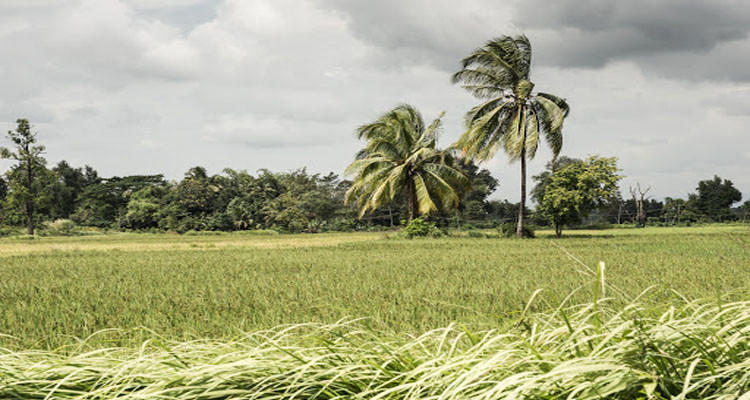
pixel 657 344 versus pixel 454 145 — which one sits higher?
pixel 454 145

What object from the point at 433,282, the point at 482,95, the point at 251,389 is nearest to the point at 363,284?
the point at 433,282

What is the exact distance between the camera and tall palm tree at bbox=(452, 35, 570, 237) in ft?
62.2

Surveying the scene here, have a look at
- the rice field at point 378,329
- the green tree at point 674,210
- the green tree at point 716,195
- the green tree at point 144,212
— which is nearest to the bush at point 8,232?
the green tree at point 144,212

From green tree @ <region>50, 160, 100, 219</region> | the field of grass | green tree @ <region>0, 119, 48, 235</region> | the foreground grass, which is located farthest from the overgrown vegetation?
green tree @ <region>50, 160, 100, 219</region>

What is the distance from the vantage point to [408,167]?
72.1 ft

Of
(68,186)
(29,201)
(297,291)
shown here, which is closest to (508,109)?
(297,291)

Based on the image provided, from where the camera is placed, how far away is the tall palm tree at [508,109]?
18953 mm

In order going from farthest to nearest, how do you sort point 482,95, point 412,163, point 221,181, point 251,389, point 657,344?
point 221,181, point 412,163, point 482,95, point 251,389, point 657,344

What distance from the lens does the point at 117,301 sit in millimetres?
5035

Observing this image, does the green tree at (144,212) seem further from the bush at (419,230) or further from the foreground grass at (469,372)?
the foreground grass at (469,372)

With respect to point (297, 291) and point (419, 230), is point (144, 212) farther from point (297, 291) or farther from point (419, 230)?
point (297, 291)

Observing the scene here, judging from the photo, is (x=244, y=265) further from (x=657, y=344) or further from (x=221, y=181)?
(x=221, y=181)

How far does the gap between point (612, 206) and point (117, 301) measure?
5018 centimetres

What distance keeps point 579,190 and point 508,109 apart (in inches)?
190
